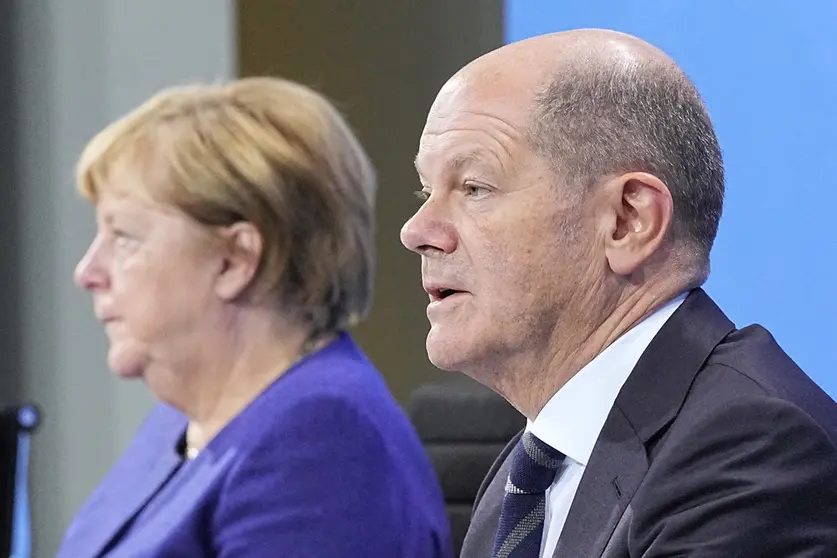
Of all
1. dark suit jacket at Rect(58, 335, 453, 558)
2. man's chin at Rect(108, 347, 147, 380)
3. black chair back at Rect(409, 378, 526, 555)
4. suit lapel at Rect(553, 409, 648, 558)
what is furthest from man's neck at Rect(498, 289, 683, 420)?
black chair back at Rect(409, 378, 526, 555)

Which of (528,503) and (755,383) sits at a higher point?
(755,383)

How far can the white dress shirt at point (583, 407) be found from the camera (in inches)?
43.5

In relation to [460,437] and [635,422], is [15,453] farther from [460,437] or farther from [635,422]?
[635,422]

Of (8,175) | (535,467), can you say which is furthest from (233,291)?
(8,175)

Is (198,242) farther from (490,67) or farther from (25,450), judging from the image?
(25,450)

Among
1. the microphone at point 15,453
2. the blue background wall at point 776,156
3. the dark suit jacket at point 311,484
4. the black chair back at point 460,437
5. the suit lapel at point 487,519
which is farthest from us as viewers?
the microphone at point 15,453

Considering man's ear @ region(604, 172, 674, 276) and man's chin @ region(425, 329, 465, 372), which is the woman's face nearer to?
man's chin @ region(425, 329, 465, 372)

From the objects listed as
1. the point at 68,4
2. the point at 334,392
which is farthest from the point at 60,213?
the point at 334,392

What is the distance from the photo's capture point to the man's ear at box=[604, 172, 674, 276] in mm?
1100

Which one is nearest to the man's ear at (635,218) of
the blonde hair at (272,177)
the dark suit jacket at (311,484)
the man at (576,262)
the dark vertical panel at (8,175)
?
the man at (576,262)

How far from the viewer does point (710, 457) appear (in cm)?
92

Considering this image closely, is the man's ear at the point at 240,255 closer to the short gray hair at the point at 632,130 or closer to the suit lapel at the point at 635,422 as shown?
the short gray hair at the point at 632,130

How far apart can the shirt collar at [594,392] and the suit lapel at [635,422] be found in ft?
0.12

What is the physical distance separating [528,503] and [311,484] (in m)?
0.33
